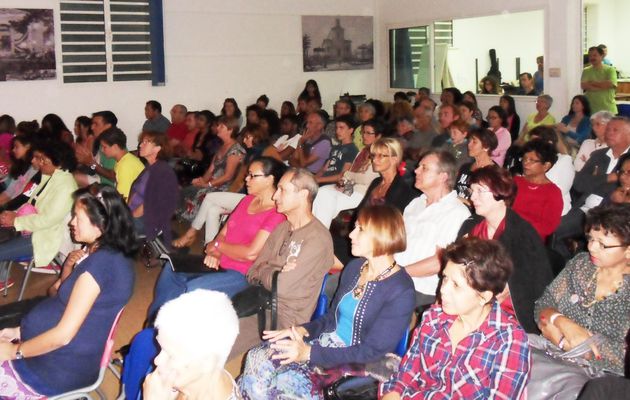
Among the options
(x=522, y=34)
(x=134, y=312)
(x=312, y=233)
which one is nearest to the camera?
(x=312, y=233)

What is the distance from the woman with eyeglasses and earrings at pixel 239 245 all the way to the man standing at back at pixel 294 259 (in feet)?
0.54

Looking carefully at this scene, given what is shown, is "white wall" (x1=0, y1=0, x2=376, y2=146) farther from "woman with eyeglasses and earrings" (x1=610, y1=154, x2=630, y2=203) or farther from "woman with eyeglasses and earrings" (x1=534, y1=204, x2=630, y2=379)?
"woman with eyeglasses and earrings" (x1=534, y1=204, x2=630, y2=379)

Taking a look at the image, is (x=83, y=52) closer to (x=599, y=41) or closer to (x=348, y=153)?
(x=348, y=153)

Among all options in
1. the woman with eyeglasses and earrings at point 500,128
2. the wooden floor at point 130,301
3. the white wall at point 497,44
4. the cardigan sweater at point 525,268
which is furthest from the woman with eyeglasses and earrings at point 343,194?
the white wall at point 497,44

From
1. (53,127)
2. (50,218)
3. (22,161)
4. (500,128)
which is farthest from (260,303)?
(53,127)

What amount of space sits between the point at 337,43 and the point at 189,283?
9.65m

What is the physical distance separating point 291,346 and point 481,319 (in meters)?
0.76

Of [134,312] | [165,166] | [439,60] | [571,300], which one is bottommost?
[134,312]

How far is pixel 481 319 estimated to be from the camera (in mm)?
2508

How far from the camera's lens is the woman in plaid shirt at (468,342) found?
2.37 metres

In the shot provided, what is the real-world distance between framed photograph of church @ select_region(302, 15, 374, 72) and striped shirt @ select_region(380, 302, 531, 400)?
10.4 metres

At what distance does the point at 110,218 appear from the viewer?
10.7 feet

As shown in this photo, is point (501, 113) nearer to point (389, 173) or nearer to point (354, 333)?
point (389, 173)

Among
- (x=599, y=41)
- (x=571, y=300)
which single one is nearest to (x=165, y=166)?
(x=571, y=300)
